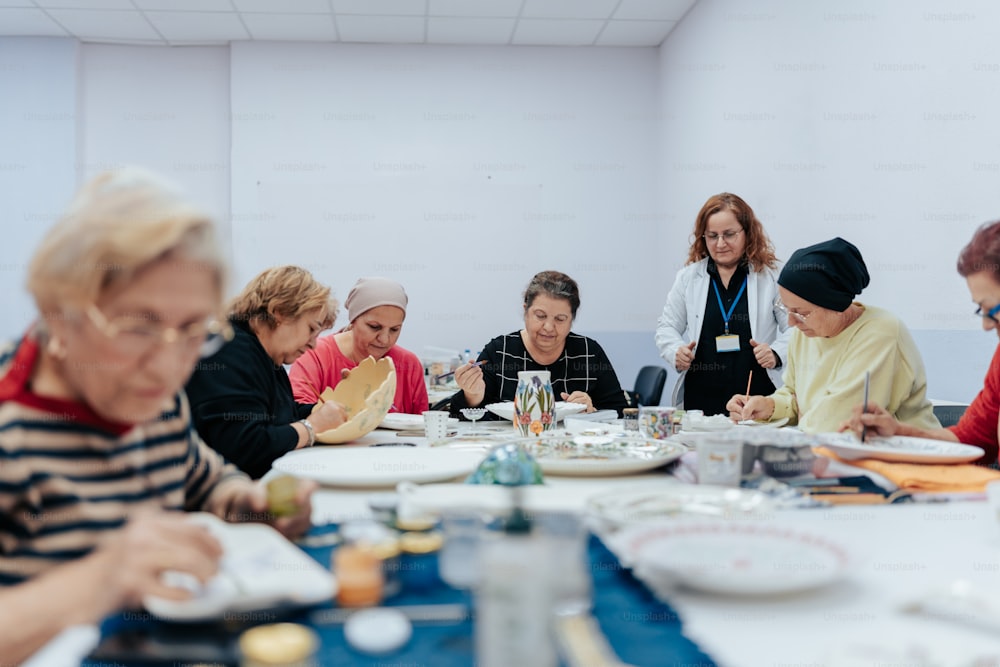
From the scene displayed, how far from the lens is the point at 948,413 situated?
259 cm

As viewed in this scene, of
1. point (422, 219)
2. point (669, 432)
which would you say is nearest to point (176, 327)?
point (669, 432)

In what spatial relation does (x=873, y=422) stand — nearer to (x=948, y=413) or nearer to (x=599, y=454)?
(x=599, y=454)

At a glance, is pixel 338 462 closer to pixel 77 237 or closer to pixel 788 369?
pixel 77 237

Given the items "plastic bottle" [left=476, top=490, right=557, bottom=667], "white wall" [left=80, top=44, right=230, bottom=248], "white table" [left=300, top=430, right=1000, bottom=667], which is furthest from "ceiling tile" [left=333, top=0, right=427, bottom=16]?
"plastic bottle" [left=476, top=490, right=557, bottom=667]

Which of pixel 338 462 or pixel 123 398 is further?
pixel 338 462

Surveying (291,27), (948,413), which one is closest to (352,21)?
(291,27)

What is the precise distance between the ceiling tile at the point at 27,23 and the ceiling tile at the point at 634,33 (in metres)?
3.86

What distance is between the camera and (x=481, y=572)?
69cm

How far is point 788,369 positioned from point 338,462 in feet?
5.61

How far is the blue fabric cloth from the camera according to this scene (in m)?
Answer: 0.74

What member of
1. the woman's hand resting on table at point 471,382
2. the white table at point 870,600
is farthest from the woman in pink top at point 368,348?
the white table at point 870,600

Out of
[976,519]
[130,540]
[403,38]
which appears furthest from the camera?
[403,38]

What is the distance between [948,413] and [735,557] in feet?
6.63

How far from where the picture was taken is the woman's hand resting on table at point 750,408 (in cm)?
244
